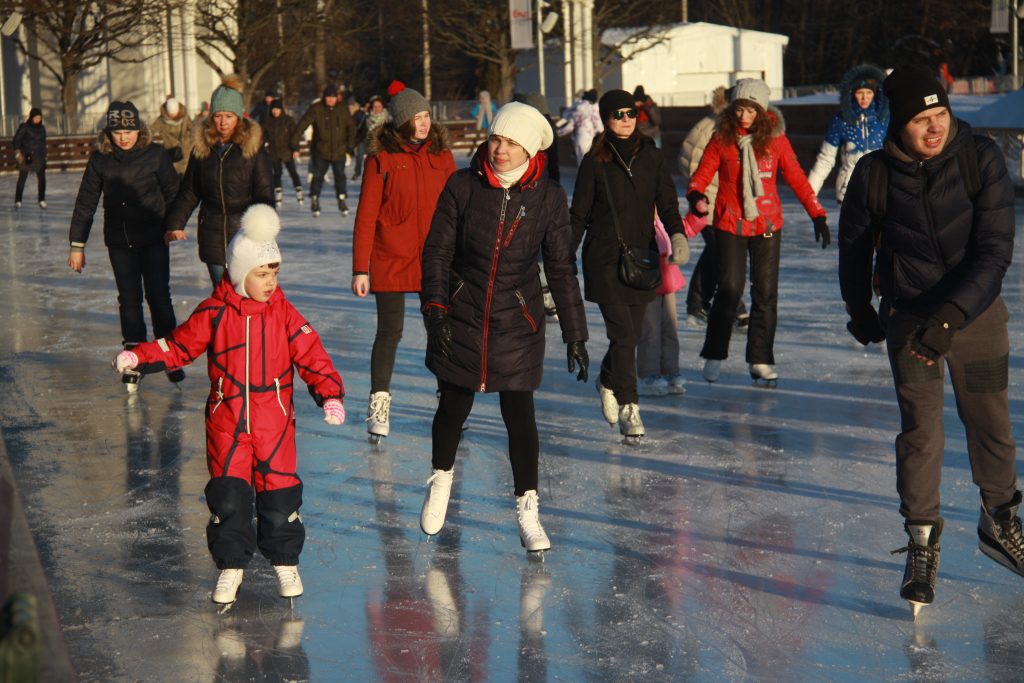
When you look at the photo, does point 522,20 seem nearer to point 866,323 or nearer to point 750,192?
point 750,192

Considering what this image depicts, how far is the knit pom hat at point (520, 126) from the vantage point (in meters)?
4.71

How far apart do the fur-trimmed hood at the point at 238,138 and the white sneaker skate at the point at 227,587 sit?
342 centimetres

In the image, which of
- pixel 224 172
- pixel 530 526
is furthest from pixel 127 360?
pixel 224 172

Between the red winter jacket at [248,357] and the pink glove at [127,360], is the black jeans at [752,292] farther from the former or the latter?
the pink glove at [127,360]

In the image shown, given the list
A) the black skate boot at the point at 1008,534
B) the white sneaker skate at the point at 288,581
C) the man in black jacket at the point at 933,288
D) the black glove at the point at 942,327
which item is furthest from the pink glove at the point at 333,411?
the black skate boot at the point at 1008,534

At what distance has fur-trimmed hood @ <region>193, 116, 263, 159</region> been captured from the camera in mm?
7496

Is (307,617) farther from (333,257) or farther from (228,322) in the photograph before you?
(333,257)

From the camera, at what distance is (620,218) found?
6594 millimetres

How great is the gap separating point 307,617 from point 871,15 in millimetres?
53617

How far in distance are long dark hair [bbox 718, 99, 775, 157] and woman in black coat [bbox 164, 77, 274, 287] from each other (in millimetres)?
2211

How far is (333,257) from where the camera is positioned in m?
14.2

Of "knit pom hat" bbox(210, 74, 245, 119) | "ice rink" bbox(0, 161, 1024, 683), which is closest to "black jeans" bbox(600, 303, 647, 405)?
"ice rink" bbox(0, 161, 1024, 683)

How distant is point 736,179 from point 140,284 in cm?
316

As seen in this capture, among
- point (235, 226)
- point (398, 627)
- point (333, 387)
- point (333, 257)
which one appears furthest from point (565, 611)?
point (333, 257)
